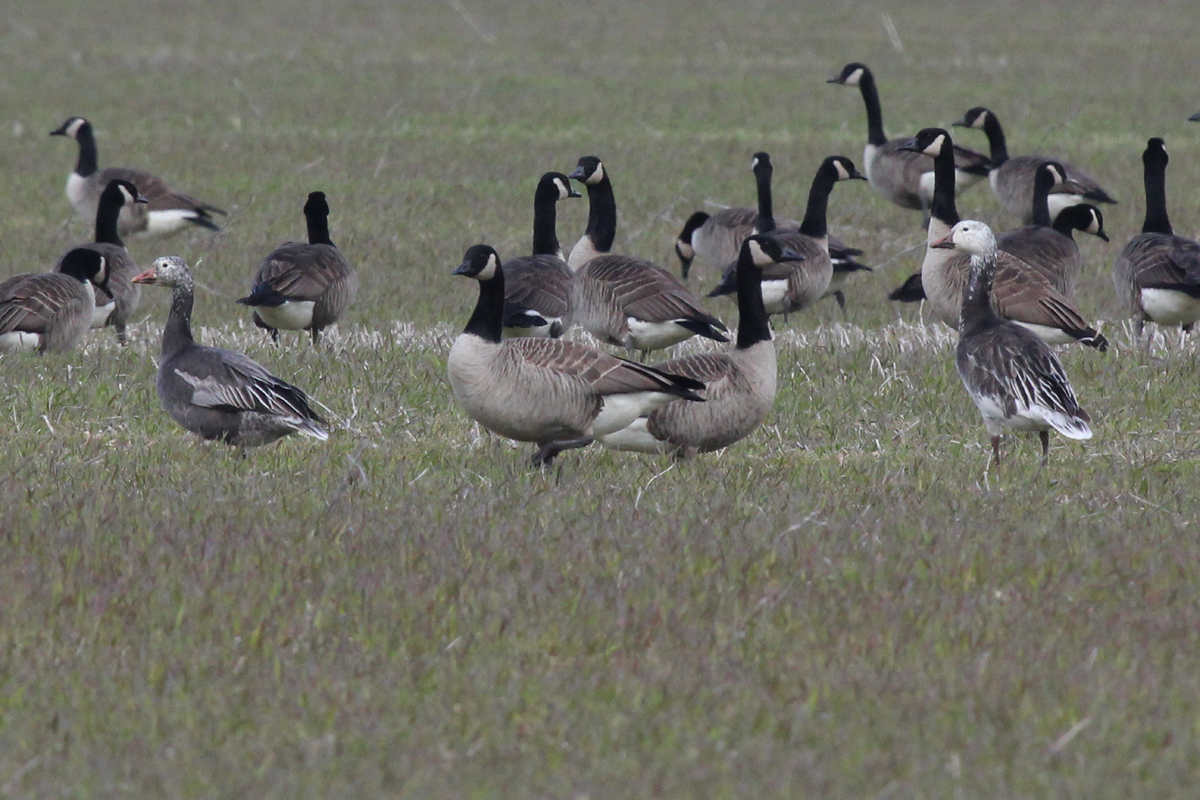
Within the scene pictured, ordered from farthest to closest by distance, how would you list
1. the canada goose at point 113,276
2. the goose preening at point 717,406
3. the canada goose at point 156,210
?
the canada goose at point 156,210 → the canada goose at point 113,276 → the goose preening at point 717,406

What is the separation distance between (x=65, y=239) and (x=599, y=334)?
28.0 ft

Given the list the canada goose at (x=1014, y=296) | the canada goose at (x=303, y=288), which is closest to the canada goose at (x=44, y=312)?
the canada goose at (x=303, y=288)

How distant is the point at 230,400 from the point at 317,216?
17.7ft

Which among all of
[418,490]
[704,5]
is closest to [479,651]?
[418,490]

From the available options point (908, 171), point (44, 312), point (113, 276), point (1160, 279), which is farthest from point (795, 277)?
point (908, 171)

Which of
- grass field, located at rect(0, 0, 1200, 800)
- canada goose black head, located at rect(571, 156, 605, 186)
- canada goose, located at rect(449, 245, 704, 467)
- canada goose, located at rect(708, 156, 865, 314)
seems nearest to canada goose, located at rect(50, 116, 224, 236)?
grass field, located at rect(0, 0, 1200, 800)

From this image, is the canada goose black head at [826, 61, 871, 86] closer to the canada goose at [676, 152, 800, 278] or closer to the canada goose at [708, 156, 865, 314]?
the canada goose at [676, 152, 800, 278]

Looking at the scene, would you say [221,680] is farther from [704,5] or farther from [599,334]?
[704,5]

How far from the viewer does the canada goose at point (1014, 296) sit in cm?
1149

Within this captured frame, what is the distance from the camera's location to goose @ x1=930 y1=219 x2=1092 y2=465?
28.5 feet

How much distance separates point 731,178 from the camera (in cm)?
2300

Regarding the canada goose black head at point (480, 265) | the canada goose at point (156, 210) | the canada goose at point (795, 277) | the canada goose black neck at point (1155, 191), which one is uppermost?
the canada goose black head at point (480, 265)

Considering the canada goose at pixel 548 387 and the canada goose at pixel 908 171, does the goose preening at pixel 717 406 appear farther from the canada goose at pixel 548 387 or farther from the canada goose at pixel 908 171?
the canada goose at pixel 908 171

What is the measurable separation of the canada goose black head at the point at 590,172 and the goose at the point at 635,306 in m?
1.40
